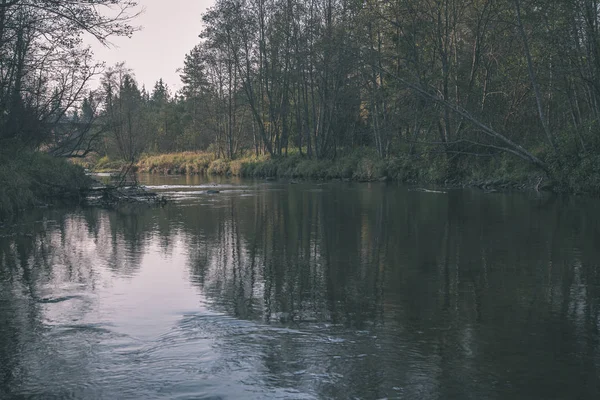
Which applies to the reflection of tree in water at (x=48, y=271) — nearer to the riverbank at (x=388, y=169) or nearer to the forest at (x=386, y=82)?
the forest at (x=386, y=82)

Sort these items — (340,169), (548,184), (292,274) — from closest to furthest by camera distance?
(292,274) < (548,184) < (340,169)

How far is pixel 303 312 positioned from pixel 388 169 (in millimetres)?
30628

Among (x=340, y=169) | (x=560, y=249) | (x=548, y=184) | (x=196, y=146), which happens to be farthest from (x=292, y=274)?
(x=196, y=146)

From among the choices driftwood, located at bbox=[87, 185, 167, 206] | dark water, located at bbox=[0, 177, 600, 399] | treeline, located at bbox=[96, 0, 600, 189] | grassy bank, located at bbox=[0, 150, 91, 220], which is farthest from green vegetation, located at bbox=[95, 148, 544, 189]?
grassy bank, located at bbox=[0, 150, 91, 220]

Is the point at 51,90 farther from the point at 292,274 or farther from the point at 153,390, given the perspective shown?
the point at 153,390

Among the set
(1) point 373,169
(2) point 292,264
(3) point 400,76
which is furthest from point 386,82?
(2) point 292,264

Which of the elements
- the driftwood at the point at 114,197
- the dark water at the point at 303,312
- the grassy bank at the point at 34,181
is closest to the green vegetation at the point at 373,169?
the dark water at the point at 303,312

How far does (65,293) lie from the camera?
8688 mm

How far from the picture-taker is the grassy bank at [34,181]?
18750 mm

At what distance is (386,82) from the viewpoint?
35.6 m

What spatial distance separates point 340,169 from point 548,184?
16916 mm

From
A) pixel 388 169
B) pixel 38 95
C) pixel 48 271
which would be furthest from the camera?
→ pixel 388 169

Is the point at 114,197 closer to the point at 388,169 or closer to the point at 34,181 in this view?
the point at 34,181

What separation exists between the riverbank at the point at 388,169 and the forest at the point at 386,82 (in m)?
0.12
